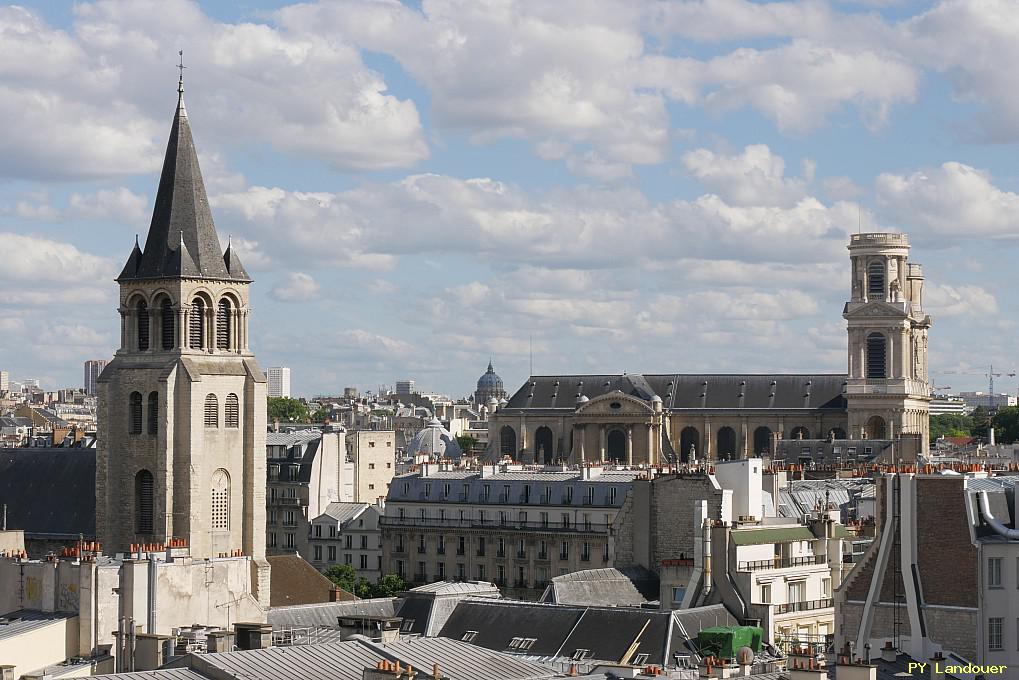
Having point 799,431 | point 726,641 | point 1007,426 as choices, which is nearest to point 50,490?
point 726,641

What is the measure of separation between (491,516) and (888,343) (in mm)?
77539

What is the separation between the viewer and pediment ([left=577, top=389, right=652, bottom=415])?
171m

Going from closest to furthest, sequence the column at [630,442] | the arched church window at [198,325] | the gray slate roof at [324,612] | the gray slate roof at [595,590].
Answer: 1. the gray slate roof at [324,612]
2. the gray slate roof at [595,590]
3. the arched church window at [198,325]
4. the column at [630,442]

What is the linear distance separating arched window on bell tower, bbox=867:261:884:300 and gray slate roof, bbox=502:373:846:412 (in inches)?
279

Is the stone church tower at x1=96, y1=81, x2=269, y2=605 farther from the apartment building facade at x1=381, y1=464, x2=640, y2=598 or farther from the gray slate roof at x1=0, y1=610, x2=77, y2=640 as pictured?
the gray slate roof at x1=0, y1=610, x2=77, y2=640

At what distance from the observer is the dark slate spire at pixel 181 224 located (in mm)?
80625

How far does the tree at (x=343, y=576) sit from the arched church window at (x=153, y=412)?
12.1m

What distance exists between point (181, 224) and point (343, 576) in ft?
61.1

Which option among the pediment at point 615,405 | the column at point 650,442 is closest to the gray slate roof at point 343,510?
the column at point 650,442

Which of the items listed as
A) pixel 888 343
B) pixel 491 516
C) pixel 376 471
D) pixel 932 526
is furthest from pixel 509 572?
pixel 888 343

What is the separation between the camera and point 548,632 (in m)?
45.7

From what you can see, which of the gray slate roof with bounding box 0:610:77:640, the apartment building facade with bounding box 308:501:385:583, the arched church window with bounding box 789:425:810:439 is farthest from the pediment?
the gray slate roof with bounding box 0:610:77:640

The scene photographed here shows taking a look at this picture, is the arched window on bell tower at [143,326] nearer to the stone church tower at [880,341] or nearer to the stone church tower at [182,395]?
the stone church tower at [182,395]

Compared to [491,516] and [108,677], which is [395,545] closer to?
[491,516]
